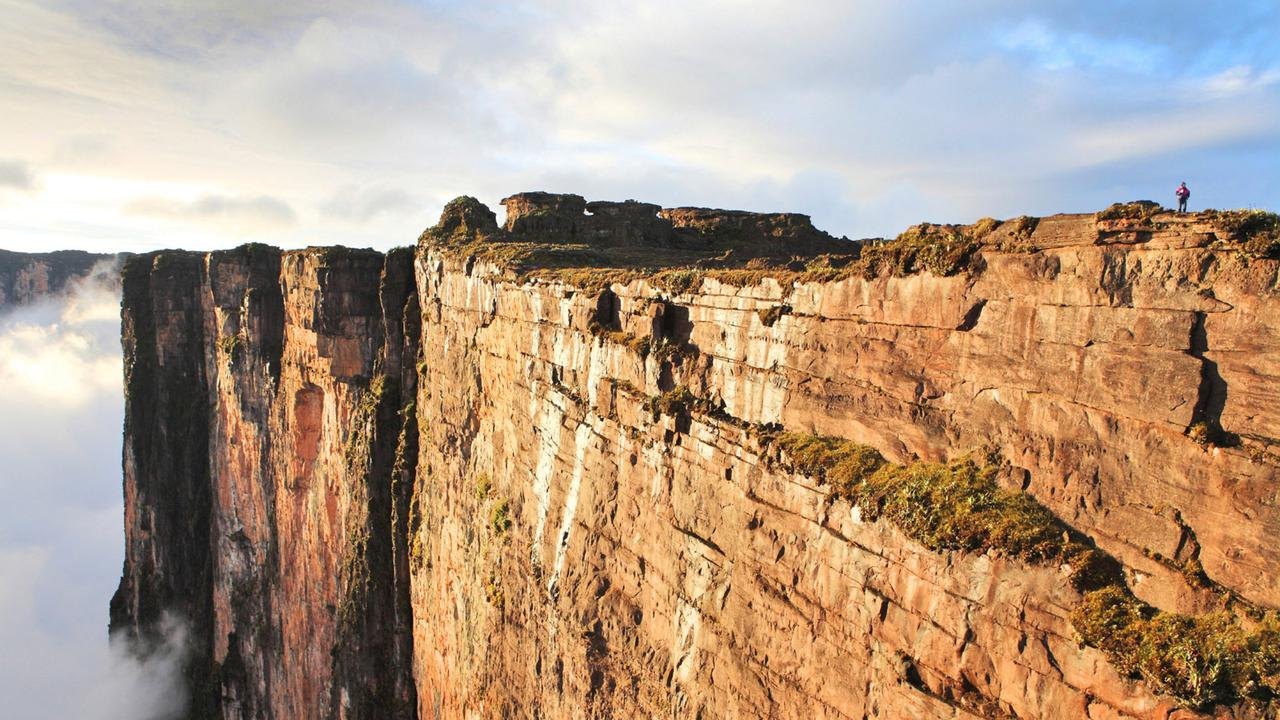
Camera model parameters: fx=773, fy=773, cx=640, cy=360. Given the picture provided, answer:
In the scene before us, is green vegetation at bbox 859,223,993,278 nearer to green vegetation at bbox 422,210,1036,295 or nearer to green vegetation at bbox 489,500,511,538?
green vegetation at bbox 422,210,1036,295

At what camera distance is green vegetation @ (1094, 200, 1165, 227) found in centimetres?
890

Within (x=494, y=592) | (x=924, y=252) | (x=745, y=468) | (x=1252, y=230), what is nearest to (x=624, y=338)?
(x=745, y=468)

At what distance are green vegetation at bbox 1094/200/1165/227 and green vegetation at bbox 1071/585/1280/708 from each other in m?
4.19

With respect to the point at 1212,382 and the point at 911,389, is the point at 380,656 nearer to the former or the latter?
the point at 911,389

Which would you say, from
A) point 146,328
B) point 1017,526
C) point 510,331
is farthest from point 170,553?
point 1017,526

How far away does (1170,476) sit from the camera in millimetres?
8508

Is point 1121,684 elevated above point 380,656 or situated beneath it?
elevated above

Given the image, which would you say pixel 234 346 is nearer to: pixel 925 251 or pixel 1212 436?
pixel 925 251

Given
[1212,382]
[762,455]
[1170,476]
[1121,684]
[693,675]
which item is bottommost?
[693,675]

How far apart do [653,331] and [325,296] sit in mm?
25164

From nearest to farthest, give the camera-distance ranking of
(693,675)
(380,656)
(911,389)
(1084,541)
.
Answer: (1084,541) < (911,389) < (693,675) < (380,656)

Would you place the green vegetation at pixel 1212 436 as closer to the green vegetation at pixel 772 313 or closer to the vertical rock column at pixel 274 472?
the green vegetation at pixel 772 313

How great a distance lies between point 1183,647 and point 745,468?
7.11 meters

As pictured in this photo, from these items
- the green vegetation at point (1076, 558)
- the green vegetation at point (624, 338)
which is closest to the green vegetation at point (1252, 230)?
the green vegetation at point (1076, 558)
